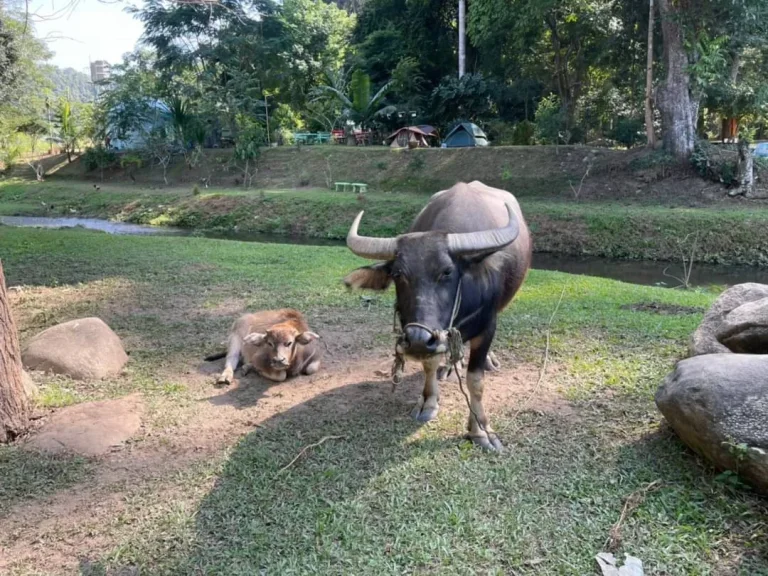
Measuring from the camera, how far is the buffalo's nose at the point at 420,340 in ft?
10.3

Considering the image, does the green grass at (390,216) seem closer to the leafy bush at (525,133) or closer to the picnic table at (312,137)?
the leafy bush at (525,133)

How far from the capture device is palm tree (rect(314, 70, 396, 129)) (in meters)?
28.0

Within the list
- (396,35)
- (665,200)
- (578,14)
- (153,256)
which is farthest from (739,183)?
(396,35)

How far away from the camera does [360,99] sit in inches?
1111

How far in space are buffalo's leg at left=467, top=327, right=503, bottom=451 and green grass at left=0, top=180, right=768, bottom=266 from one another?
11.8 metres

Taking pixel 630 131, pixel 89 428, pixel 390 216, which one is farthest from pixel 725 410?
pixel 630 131

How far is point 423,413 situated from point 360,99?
26239 mm

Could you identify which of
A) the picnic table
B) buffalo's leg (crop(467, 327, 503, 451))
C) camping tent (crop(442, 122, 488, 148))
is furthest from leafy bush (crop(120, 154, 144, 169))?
buffalo's leg (crop(467, 327, 503, 451))

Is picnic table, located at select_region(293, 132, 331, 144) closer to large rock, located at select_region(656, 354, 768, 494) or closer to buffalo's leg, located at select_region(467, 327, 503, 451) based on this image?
buffalo's leg, located at select_region(467, 327, 503, 451)

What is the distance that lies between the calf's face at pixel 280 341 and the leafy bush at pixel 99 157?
3099cm

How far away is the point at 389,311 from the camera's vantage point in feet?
22.1

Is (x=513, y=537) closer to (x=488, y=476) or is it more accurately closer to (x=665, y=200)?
(x=488, y=476)

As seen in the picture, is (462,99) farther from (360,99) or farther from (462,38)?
(360,99)

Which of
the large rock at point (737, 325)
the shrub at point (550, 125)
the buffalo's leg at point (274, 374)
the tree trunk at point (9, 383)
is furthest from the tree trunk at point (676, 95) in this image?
the tree trunk at point (9, 383)
